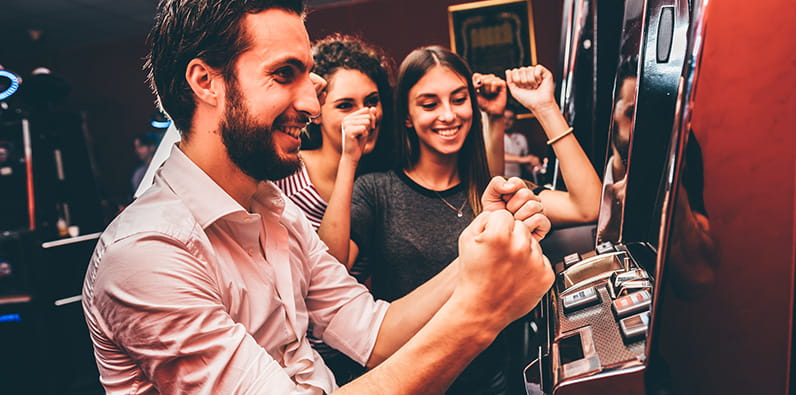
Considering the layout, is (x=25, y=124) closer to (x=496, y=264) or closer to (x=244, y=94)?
(x=244, y=94)

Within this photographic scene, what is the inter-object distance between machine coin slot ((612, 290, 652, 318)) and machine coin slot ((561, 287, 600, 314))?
68 millimetres

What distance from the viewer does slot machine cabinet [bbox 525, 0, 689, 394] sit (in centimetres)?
57

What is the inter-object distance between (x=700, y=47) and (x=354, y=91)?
108 centimetres

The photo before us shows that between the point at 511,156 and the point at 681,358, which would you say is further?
the point at 511,156

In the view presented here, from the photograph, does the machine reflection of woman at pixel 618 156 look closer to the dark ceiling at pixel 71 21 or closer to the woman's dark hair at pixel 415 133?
the woman's dark hair at pixel 415 133

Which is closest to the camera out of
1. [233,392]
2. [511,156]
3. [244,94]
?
[233,392]

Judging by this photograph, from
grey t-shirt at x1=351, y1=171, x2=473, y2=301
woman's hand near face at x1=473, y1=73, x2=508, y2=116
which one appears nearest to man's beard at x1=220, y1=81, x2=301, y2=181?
grey t-shirt at x1=351, y1=171, x2=473, y2=301

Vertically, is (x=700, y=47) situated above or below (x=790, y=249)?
above

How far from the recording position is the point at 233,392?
0.69m

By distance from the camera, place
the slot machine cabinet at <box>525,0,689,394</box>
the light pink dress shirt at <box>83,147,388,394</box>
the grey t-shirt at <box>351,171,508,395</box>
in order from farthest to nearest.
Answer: the grey t-shirt at <box>351,171,508,395</box> < the light pink dress shirt at <box>83,147,388,394</box> < the slot machine cabinet at <box>525,0,689,394</box>

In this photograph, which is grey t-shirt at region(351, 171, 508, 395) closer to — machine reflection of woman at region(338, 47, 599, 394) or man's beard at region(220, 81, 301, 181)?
machine reflection of woman at region(338, 47, 599, 394)

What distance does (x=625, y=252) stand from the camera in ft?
3.04

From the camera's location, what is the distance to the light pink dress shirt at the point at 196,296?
0.69 m

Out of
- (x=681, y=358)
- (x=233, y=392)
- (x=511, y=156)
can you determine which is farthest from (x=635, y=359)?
(x=511, y=156)
